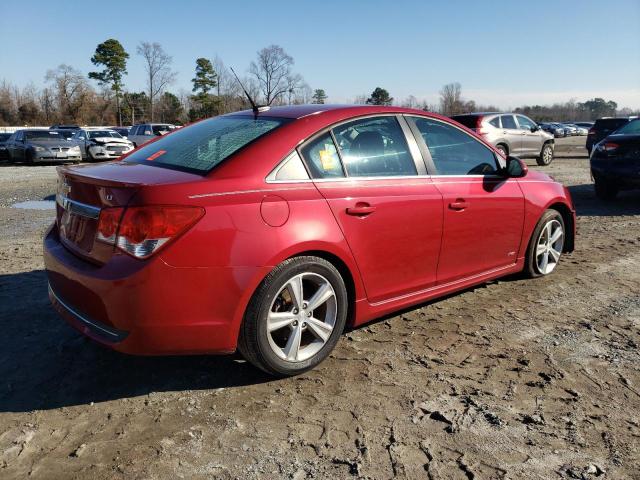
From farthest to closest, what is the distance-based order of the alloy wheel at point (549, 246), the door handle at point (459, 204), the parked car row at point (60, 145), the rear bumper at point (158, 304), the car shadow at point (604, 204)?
1. the parked car row at point (60, 145)
2. the car shadow at point (604, 204)
3. the alloy wheel at point (549, 246)
4. the door handle at point (459, 204)
5. the rear bumper at point (158, 304)

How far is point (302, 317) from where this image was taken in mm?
3121

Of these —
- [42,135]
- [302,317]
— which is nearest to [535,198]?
[302,317]

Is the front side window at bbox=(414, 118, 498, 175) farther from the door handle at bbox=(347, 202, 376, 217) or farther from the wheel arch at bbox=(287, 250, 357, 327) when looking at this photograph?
the wheel arch at bbox=(287, 250, 357, 327)

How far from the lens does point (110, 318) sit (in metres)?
2.71

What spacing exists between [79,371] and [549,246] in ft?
13.7

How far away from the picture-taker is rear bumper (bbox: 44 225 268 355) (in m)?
2.64

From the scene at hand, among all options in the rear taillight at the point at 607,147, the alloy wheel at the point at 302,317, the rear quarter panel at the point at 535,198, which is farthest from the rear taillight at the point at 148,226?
the rear taillight at the point at 607,147

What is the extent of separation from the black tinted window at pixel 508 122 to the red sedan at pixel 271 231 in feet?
41.6

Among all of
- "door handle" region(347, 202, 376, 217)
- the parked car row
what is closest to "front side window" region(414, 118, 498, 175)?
"door handle" region(347, 202, 376, 217)

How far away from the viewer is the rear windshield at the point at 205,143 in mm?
3164

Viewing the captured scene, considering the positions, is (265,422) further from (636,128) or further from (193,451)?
(636,128)

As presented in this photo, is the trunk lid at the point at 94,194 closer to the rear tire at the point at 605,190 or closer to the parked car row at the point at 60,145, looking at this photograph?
the rear tire at the point at 605,190

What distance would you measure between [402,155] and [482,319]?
1413 millimetres

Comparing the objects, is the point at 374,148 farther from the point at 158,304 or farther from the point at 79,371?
the point at 79,371
